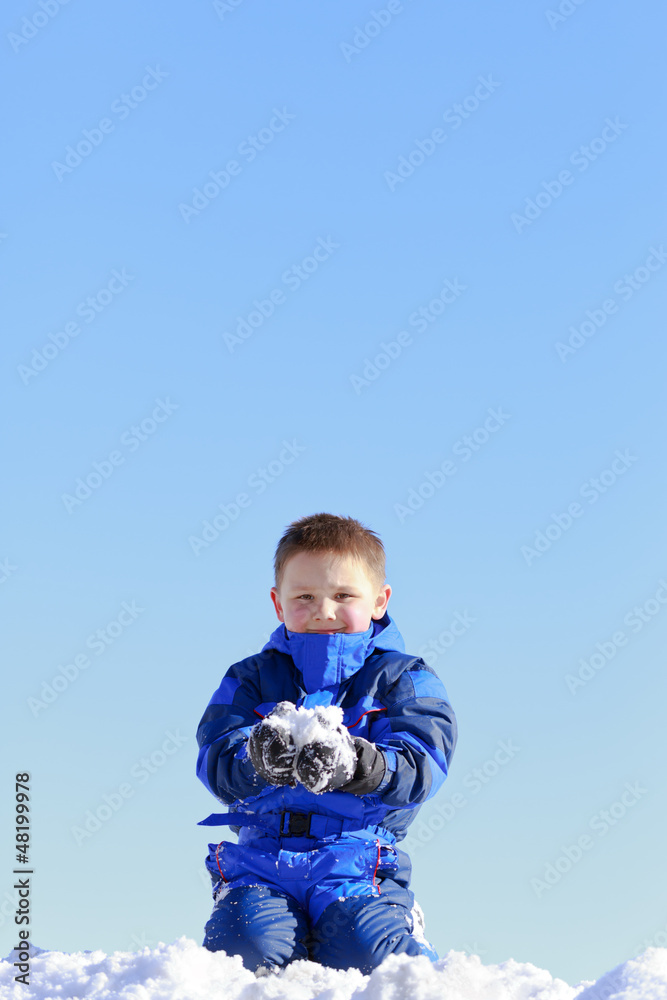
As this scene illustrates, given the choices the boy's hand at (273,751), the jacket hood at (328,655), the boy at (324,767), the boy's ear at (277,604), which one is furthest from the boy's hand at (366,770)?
the boy's ear at (277,604)

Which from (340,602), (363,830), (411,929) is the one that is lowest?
(411,929)

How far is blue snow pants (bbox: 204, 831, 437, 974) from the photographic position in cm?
420

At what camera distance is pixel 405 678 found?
4.83 metres

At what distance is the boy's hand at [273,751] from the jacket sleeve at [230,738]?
29 cm

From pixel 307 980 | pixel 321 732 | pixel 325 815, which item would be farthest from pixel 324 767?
pixel 307 980

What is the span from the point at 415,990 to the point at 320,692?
5.10 ft

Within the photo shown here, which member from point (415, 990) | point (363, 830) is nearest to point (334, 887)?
point (363, 830)

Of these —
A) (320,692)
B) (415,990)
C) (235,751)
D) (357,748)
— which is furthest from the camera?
(320,692)

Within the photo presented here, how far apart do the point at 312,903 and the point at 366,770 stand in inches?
24.9

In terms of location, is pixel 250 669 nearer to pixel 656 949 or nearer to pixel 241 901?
pixel 241 901

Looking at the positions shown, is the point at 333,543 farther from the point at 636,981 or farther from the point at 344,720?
the point at 636,981

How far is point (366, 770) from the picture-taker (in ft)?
13.9

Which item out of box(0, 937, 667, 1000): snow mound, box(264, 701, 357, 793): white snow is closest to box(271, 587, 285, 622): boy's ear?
box(264, 701, 357, 793): white snow

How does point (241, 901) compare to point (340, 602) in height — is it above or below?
below
